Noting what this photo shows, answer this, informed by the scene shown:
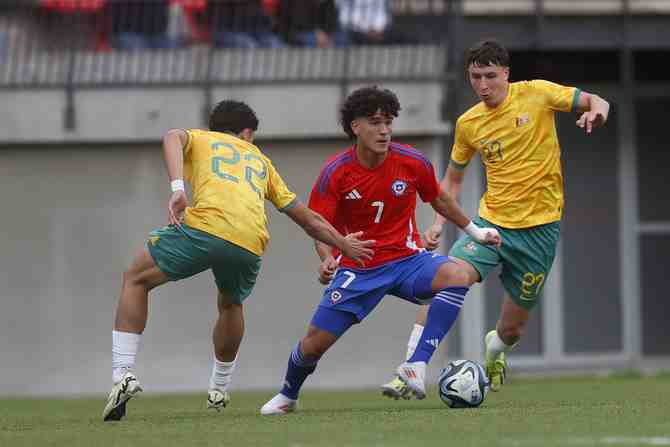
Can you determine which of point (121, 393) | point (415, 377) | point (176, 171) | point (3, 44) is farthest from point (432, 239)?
point (3, 44)

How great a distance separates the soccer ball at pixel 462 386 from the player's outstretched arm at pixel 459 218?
0.82 m

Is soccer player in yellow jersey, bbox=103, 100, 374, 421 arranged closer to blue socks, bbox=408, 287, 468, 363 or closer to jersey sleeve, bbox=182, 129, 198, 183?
jersey sleeve, bbox=182, 129, 198, 183

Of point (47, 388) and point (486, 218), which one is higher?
point (486, 218)

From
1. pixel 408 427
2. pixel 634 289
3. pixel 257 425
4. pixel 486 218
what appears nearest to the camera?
pixel 408 427

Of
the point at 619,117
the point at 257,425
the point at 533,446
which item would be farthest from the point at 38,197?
the point at 533,446

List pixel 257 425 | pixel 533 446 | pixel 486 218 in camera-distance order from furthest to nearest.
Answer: pixel 486 218 → pixel 257 425 → pixel 533 446

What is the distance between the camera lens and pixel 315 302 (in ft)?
53.9

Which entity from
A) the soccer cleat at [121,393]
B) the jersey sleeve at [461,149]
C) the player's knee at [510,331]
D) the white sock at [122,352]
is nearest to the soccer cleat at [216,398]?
the white sock at [122,352]

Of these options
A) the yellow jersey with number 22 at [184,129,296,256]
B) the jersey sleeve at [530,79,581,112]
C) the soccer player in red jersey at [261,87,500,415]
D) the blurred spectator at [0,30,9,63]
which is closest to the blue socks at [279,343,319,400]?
the soccer player in red jersey at [261,87,500,415]

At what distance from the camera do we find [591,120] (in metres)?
8.95

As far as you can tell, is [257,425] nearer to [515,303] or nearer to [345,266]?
[345,266]

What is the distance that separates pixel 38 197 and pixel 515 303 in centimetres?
762

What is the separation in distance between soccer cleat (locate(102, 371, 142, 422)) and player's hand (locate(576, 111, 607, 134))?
2.95m

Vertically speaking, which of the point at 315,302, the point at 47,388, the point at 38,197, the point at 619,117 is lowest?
the point at 47,388
